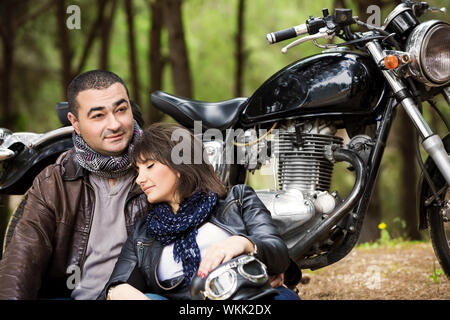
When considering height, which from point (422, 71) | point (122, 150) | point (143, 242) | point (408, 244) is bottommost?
point (408, 244)

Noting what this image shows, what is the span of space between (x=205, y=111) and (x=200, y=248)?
156 centimetres

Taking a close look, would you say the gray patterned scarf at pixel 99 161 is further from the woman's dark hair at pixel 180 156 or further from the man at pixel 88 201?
the woman's dark hair at pixel 180 156

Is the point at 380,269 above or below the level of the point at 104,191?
below

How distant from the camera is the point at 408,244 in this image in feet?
20.2

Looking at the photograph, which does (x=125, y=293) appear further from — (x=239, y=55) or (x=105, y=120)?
(x=239, y=55)

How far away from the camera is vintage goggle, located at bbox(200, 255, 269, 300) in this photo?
2.11 m

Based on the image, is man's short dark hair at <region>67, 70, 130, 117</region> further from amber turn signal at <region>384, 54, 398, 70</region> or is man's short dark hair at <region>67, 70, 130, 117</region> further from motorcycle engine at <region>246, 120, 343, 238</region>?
amber turn signal at <region>384, 54, 398, 70</region>

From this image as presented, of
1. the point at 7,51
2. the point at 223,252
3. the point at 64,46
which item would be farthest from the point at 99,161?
the point at 7,51

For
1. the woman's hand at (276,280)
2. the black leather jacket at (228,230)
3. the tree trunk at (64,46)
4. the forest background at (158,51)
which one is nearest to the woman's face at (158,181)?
the black leather jacket at (228,230)

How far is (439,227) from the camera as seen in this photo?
10.8 ft
